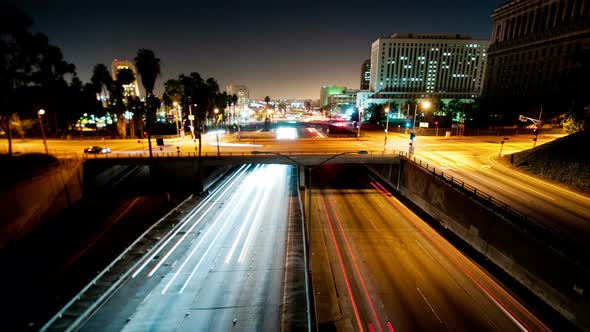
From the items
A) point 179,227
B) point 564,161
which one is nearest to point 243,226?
point 179,227

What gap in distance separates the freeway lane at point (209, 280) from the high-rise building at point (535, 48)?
323ft

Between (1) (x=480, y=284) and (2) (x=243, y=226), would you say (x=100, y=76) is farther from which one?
(1) (x=480, y=284)

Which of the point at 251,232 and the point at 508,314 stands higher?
the point at 251,232

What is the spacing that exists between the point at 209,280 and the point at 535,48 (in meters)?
151

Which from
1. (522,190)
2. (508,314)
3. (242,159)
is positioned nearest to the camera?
(508,314)

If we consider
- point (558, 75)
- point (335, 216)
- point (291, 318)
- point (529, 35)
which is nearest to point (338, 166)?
point (335, 216)

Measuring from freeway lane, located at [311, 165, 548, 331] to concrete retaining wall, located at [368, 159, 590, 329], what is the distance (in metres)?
1.86

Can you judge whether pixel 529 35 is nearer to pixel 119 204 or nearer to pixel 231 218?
pixel 231 218

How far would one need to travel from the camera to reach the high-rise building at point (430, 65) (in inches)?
6786

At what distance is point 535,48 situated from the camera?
107875 mm

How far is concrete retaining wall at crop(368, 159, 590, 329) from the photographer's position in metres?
15.0

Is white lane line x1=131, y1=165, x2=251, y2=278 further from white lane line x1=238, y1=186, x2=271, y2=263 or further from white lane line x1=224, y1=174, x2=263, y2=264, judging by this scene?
white lane line x1=238, y1=186, x2=271, y2=263

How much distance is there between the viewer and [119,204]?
117 ft

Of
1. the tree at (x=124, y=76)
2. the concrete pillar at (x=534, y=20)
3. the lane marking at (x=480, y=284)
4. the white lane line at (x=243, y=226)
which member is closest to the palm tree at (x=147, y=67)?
the tree at (x=124, y=76)
